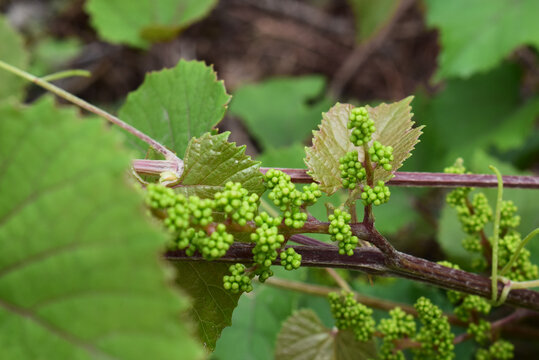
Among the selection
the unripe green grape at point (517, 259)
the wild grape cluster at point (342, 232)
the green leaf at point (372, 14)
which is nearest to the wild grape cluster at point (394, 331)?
the unripe green grape at point (517, 259)

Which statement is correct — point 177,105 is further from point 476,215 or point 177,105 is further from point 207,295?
point 476,215

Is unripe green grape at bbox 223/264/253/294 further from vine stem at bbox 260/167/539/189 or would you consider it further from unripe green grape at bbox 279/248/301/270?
vine stem at bbox 260/167/539/189

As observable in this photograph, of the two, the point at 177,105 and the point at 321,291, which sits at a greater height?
the point at 177,105

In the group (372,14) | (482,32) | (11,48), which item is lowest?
(11,48)

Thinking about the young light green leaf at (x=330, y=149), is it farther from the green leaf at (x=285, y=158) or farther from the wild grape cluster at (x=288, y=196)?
the green leaf at (x=285, y=158)

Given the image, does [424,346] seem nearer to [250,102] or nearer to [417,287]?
[417,287]

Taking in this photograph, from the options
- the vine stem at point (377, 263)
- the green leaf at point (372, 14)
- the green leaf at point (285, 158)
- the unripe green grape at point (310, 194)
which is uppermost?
the green leaf at point (372, 14)

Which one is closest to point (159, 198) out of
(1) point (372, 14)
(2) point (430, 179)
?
(2) point (430, 179)
